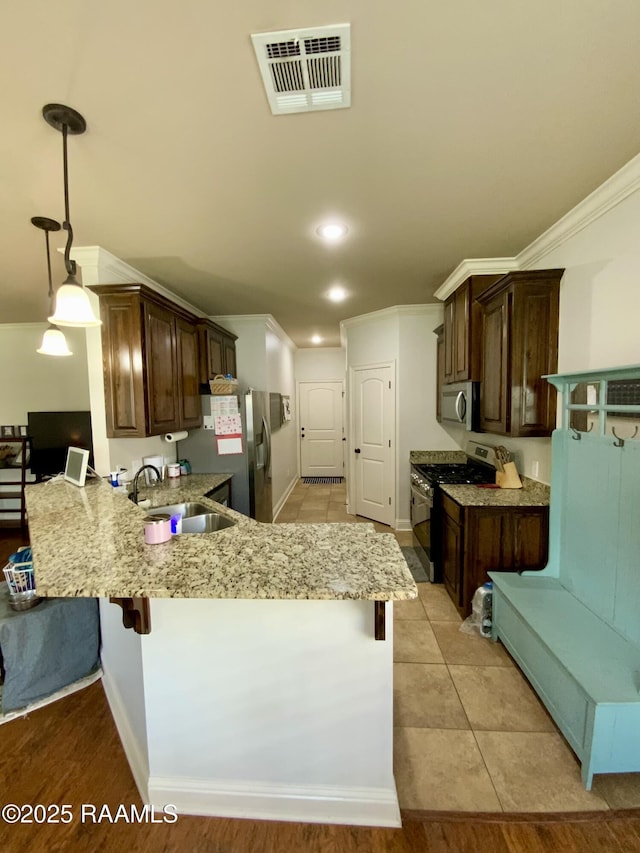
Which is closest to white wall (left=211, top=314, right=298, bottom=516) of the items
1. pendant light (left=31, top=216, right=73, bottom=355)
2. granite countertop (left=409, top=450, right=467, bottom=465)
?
granite countertop (left=409, top=450, right=467, bottom=465)

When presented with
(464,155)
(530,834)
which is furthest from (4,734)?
(464,155)

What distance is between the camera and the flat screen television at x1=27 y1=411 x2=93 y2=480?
4074mm

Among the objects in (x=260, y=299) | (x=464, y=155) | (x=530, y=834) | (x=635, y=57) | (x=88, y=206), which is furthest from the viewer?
(x=260, y=299)

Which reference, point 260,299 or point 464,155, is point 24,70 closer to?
point 464,155

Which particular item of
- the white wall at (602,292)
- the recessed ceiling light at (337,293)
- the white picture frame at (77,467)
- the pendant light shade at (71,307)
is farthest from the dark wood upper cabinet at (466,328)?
the white picture frame at (77,467)

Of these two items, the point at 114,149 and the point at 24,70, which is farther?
the point at 114,149

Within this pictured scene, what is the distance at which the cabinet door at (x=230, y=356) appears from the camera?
3.97 metres

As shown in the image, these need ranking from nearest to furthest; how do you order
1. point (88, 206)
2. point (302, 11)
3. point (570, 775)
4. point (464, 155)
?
point (302, 11)
point (570, 775)
point (464, 155)
point (88, 206)

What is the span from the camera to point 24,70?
1.15 metres

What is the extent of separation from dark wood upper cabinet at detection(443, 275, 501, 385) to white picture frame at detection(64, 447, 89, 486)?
307 cm

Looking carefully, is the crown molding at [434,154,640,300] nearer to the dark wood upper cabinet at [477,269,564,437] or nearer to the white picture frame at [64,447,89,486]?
the dark wood upper cabinet at [477,269,564,437]

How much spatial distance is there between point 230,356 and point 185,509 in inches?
90.5

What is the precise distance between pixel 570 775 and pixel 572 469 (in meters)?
1.39

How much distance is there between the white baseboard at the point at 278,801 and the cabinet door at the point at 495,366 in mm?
2128
